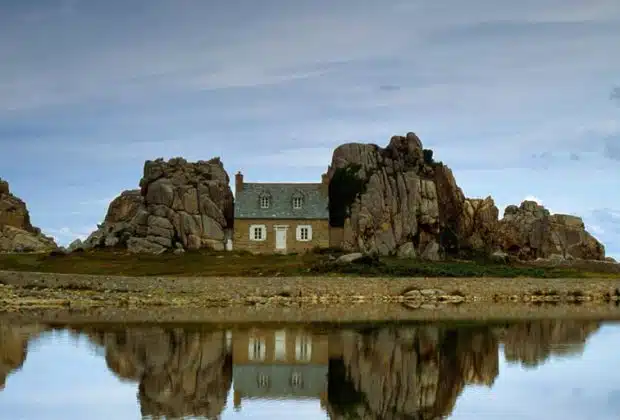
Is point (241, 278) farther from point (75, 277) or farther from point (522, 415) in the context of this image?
point (522, 415)

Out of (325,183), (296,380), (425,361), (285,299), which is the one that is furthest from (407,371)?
(325,183)

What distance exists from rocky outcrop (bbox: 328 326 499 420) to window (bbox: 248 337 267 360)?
10.7 ft

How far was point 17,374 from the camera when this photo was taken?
99.1ft

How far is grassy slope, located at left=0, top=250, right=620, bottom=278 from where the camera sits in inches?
2579

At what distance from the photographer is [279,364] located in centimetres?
3350

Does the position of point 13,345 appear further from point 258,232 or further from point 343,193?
point 343,193

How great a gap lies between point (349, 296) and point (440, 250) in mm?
23042

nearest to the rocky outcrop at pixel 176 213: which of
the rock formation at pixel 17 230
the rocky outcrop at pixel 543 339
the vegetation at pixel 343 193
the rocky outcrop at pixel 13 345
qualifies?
the rock formation at pixel 17 230

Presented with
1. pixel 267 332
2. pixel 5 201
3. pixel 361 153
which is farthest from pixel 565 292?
pixel 5 201

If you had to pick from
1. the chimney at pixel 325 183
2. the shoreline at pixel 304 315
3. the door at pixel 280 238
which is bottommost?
the shoreline at pixel 304 315

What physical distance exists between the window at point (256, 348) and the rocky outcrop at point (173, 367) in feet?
3.26

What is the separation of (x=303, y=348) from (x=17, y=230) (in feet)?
196

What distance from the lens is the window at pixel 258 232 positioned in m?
80.1

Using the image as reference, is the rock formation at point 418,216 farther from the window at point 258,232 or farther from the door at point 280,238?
the window at point 258,232
